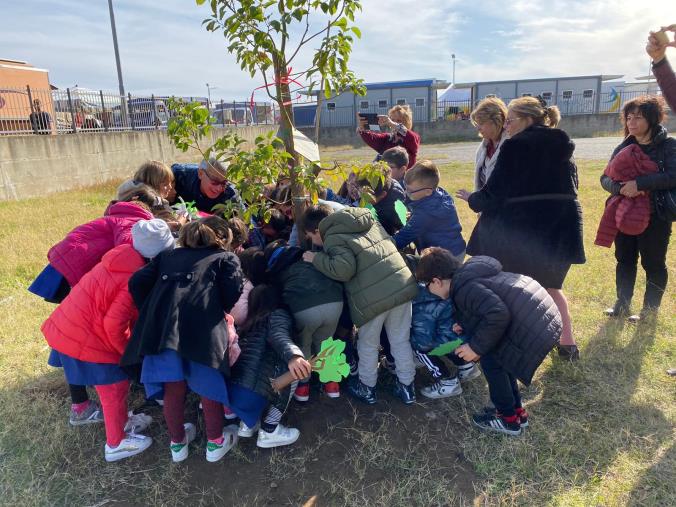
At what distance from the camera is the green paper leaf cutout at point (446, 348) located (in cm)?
278

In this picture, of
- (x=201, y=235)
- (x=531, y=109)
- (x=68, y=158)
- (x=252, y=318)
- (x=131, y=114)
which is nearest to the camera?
(x=201, y=235)

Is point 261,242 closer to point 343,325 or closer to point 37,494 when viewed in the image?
point 343,325

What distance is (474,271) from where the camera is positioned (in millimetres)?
2484

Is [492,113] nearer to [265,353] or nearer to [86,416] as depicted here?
[265,353]

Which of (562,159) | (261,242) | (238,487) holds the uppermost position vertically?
(562,159)

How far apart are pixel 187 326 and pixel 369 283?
99cm

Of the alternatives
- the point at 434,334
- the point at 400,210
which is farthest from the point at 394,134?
the point at 434,334

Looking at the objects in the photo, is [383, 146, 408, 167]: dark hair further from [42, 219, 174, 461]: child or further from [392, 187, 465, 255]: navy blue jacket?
[42, 219, 174, 461]: child

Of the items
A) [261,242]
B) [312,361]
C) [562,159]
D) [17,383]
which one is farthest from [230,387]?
[562,159]

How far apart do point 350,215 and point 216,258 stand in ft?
2.53

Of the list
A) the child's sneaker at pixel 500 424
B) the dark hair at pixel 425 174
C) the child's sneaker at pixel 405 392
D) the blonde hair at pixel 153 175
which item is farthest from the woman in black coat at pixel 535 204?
the blonde hair at pixel 153 175

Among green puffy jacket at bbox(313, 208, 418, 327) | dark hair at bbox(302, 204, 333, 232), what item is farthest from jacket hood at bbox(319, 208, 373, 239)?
dark hair at bbox(302, 204, 333, 232)

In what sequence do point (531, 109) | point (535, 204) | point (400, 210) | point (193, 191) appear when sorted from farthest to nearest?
point (193, 191), point (400, 210), point (535, 204), point (531, 109)

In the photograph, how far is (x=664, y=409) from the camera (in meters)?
2.72
